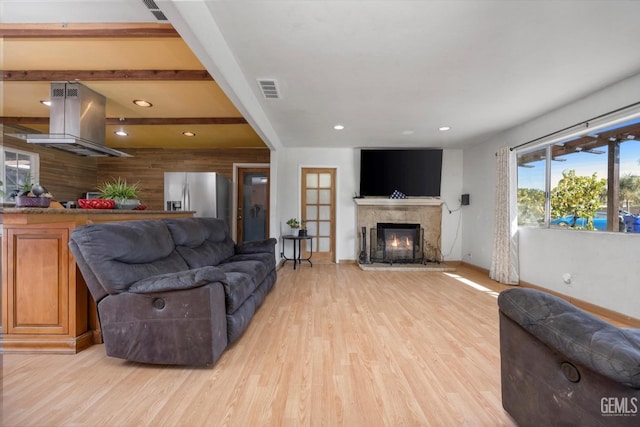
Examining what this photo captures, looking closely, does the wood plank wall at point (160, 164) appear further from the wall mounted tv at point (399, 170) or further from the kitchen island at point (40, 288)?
the kitchen island at point (40, 288)

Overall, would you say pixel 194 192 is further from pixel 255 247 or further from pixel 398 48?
pixel 398 48

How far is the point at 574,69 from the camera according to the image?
2500 mm

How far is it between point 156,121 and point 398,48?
3.89 metres

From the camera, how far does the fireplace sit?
5.68 m

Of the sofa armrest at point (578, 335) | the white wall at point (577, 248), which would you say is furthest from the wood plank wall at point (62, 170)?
the white wall at point (577, 248)

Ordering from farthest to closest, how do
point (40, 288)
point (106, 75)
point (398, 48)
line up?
point (106, 75) < point (398, 48) < point (40, 288)

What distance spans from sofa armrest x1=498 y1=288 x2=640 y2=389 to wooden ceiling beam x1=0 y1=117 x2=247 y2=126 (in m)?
4.16

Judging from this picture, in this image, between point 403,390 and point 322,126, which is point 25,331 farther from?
point 322,126

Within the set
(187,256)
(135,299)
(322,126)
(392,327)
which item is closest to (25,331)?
(135,299)

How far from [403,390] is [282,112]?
334 cm

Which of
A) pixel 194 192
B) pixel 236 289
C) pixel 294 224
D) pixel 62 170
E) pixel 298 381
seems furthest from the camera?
pixel 294 224

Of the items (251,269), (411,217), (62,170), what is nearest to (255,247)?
(251,269)

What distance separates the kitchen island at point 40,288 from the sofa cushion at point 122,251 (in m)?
0.35

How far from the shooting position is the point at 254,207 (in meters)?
6.12
